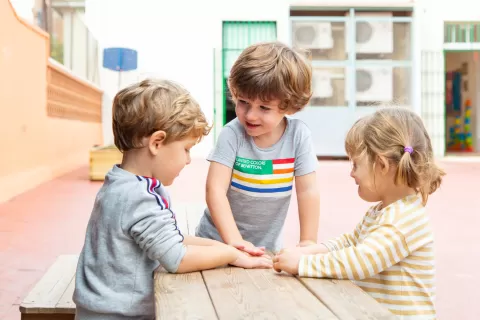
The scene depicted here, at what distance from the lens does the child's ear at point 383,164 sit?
1691mm

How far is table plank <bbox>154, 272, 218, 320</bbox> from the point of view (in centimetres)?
121

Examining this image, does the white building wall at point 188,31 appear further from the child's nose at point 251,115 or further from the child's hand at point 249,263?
Result: the child's hand at point 249,263

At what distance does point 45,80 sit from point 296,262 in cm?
735

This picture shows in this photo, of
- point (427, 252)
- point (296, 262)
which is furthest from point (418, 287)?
point (296, 262)

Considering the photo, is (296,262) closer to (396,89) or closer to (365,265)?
(365,265)

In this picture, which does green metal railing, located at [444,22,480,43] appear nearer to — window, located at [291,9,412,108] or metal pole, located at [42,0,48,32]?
window, located at [291,9,412,108]

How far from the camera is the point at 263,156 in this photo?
212cm

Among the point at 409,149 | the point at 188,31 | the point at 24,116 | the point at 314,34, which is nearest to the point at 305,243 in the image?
the point at 409,149

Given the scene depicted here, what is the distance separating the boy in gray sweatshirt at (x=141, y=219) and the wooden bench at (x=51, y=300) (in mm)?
292

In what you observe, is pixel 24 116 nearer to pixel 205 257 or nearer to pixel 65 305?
pixel 65 305

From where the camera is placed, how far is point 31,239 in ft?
14.0

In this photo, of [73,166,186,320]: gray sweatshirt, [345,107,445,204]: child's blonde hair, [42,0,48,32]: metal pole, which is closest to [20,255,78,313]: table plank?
[73,166,186,320]: gray sweatshirt

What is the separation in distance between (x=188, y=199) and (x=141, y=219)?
481 cm

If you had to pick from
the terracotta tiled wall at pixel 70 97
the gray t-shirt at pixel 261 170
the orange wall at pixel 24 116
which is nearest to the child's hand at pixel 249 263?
the gray t-shirt at pixel 261 170
